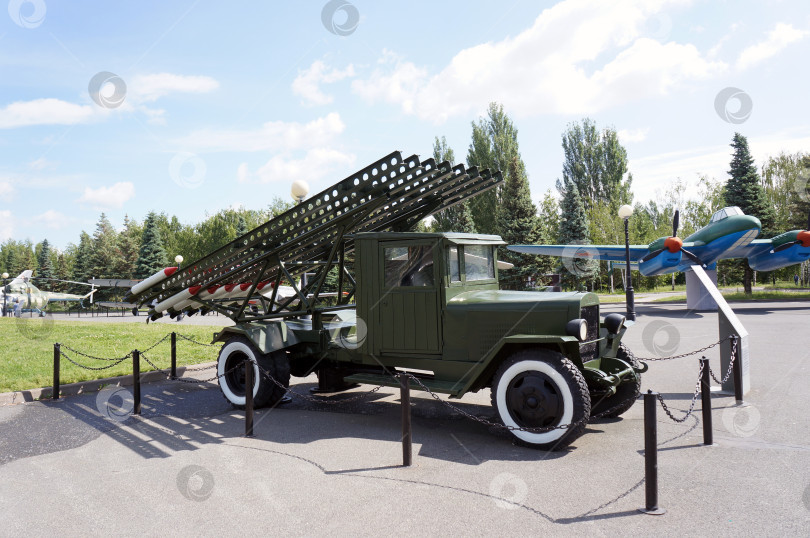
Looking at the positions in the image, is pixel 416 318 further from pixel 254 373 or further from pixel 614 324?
pixel 254 373

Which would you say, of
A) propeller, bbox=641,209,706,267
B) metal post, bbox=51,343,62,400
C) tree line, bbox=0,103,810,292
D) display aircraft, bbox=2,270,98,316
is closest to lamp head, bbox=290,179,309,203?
metal post, bbox=51,343,62,400

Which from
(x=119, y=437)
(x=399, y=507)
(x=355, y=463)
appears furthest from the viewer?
(x=119, y=437)

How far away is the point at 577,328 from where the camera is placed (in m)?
5.36

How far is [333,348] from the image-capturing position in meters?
7.20

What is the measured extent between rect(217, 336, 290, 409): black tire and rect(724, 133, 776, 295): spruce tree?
32.4 meters

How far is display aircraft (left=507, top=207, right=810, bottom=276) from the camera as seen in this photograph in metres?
20.9

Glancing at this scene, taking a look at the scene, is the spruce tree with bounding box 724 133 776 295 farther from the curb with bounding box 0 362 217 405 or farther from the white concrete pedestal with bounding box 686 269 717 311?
the curb with bounding box 0 362 217 405

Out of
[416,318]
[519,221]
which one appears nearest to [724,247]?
[519,221]

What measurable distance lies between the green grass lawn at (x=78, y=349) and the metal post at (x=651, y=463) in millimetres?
8535

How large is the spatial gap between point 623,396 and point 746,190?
32.5 meters

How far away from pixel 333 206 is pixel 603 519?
4477mm

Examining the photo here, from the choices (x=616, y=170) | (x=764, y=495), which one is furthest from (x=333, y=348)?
(x=616, y=170)

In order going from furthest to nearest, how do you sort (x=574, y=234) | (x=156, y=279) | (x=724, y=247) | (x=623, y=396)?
(x=574, y=234)
(x=724, y=247)
(x=156, y=279)
(x=623, y=396)

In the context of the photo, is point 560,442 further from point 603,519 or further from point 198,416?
point 198,416
